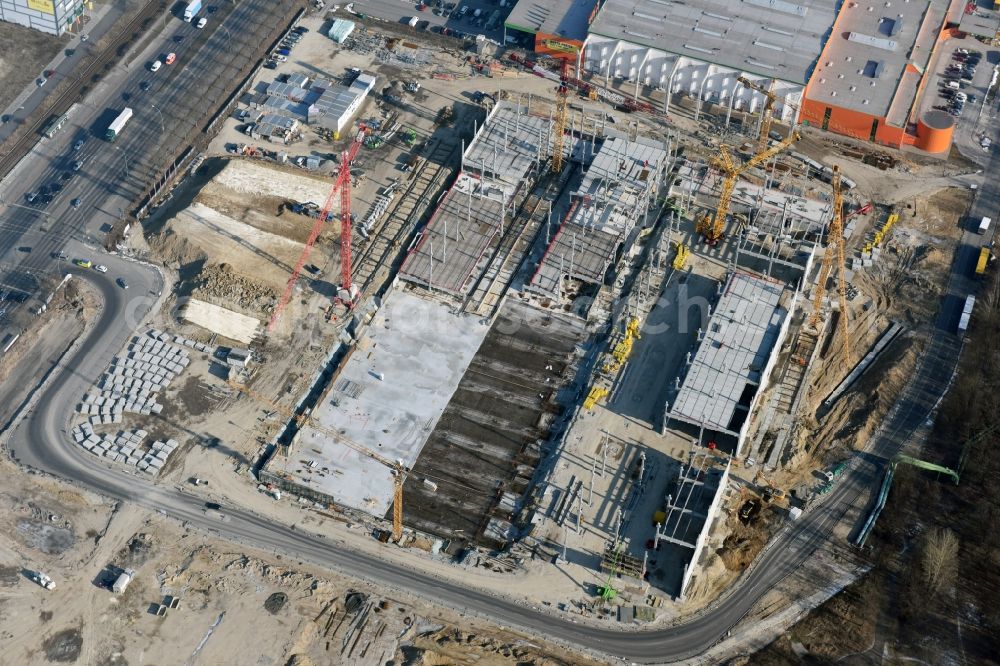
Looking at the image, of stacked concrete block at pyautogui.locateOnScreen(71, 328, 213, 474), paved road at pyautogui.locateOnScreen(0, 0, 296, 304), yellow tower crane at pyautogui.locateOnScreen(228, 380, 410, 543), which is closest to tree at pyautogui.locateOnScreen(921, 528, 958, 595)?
yellow tower crane at pyautogui.locateOnScreen(228, 380, 410, 543)

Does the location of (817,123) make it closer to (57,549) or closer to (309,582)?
(309,582)

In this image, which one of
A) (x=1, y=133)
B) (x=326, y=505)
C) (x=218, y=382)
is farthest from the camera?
(x=1, y=133)

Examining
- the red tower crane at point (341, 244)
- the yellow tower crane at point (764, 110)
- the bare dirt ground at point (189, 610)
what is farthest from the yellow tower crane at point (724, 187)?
the bare dirt ground at point (189, 610)

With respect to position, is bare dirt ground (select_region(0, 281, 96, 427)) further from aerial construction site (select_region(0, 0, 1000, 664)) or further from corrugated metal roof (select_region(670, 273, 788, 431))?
corrugated metal roof (select_region(670, 273, 788, 431))

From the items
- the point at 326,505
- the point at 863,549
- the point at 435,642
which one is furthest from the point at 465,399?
the point at 863,549

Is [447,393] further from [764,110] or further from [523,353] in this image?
[764,110]

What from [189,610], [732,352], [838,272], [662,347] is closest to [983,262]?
[838,272]
